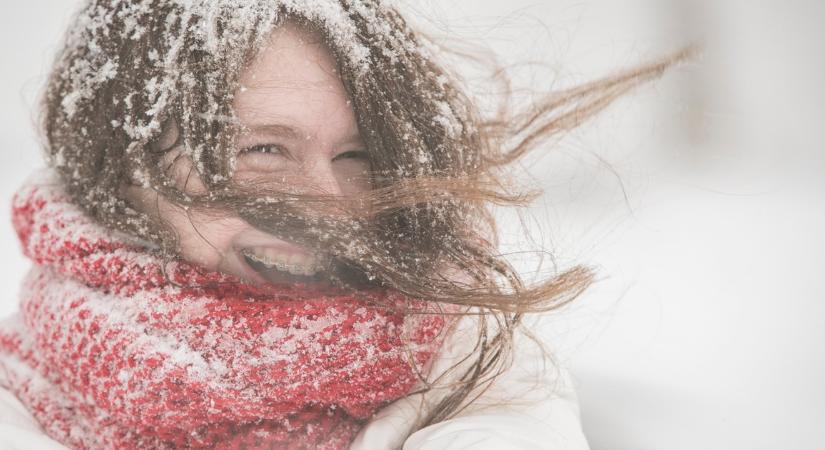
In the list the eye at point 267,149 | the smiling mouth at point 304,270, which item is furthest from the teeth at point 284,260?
the eye at point 267,149

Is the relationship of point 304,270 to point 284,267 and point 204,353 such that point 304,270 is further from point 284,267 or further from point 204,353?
point 204,353

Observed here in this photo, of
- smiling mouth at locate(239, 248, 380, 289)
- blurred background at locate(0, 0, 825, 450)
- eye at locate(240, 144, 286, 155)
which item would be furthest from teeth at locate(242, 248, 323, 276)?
blurred background at locate(0, 0, 825, 450)

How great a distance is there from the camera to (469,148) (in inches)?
32.9

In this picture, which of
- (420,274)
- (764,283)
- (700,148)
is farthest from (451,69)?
(764,283)

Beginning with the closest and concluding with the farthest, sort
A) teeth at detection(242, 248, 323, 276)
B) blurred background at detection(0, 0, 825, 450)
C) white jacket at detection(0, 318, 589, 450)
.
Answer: white jacket at detection(0, 318, 589, 450), teeth at detection(242, 248, 323, 276), blurred background at detection(0, 0, 825, 450)

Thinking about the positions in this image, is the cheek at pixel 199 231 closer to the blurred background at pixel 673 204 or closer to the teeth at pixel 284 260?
the teeth at pixel 284 260

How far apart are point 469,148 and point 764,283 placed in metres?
1.17

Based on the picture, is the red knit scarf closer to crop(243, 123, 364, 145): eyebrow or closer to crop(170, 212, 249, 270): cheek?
crop(170, 212, 249, 270): cheek

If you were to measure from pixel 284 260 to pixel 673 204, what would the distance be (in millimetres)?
1728

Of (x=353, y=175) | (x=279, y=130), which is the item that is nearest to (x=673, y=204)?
(x=353, y=175)

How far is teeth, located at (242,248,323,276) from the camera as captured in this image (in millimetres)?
782

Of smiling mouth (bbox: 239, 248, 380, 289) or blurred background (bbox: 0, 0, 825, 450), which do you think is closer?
smiling mouth (bbox: 239, 248, 380, 289)

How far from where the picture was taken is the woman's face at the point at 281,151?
70cm

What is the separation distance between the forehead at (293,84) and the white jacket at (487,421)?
32cm
